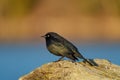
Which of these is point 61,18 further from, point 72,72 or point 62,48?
point 72,72

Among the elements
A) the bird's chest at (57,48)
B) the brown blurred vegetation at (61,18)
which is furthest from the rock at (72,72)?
the brown blurred vegetation at (61,18)

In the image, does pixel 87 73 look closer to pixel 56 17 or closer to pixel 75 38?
pixel 75 38

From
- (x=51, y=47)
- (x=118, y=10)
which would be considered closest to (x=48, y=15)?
(x=118, y=10)

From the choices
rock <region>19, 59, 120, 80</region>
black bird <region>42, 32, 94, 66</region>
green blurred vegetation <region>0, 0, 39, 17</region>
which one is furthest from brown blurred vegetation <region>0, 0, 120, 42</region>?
rock <region>19, 59, 120, 80</region>

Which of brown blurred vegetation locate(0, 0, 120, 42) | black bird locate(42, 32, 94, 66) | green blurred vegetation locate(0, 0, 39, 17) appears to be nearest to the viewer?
black bird locate(42, 32, 94, 66)

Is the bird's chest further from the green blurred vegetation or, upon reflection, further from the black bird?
the green blurred vegetation

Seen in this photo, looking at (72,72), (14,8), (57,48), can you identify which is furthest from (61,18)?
(72,72)
